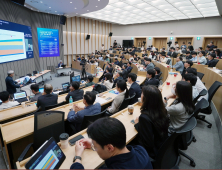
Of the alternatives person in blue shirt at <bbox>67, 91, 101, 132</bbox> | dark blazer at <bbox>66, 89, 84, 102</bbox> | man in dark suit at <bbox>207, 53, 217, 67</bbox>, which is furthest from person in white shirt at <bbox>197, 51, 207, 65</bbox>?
person in blue shirt at <bbox>67, 91, 101, 132</bbox>

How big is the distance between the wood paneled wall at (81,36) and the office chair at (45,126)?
43.9 feet

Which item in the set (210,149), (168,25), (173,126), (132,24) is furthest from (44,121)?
(132,24)

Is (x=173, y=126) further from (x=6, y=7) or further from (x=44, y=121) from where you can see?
(x=6, y=7)

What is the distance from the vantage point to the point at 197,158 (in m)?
2.62

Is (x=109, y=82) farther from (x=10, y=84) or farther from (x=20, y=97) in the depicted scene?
(x=10, y=84)

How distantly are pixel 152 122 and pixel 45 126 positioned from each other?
1.64 meters

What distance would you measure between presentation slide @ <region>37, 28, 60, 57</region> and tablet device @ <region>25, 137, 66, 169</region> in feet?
37.9

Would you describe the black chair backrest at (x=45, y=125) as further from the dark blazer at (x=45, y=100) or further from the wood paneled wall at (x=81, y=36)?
the wood paneled wall at (x=81, y=36)

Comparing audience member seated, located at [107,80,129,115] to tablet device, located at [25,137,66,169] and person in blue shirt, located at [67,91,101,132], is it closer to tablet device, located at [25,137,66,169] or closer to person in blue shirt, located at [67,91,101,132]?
person in blue shirt, located at [67,91,101,132]

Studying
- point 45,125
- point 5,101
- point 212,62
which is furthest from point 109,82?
point 212,62

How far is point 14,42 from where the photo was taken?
762 cm

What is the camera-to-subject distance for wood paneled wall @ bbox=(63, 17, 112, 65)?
1434cm

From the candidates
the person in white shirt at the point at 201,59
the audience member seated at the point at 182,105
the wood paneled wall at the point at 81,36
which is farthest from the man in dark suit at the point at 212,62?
the wood paneled wall at the point at 81,36

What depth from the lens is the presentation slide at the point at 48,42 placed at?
433 inches
